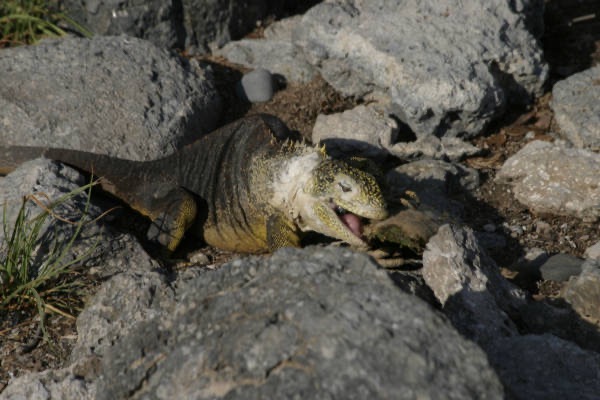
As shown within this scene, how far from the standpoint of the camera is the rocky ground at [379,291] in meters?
2.09

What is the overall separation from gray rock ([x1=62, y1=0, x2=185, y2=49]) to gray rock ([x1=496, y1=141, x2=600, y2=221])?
3151 millimetres

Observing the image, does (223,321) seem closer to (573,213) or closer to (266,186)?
(266,186)

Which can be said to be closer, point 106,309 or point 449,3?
point 106,309

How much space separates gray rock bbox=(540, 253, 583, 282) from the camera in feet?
→ 12.5

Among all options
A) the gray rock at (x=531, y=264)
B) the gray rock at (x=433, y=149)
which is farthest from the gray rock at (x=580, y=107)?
the gray rock at (x=531, y=264)

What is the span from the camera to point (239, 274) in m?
2.54

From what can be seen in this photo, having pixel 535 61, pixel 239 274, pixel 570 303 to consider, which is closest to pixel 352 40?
pixel 535 61

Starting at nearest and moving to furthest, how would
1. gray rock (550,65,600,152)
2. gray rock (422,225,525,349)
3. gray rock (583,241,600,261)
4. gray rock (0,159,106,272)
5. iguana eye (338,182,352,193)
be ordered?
gray rock (422,225,525,349), gray rock (0,159,106,272), iguana eye (338,182,352,193), gray rock (583,241,600,261), gray rock (550,65,600,152)

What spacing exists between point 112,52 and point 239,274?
3.24 m

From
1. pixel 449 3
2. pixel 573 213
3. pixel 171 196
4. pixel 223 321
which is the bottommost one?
pixel 171 196

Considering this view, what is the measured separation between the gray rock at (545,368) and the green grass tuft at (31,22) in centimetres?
467

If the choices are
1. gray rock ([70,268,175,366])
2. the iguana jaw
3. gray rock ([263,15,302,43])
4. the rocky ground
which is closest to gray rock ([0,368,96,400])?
the rocky ground

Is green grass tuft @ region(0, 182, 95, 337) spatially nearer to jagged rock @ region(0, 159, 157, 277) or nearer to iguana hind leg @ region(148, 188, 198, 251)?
jagged rock @ region(0, 159, 157, 277)

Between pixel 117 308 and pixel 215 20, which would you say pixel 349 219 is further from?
pixel 215 20
